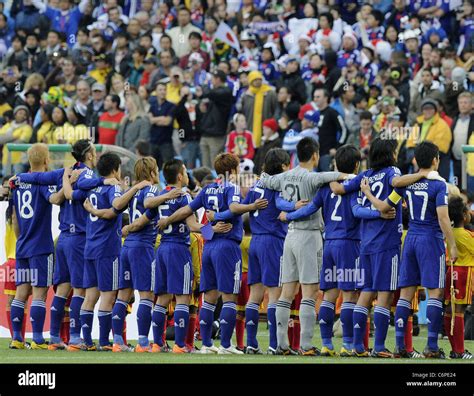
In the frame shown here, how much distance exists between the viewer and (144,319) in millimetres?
16391

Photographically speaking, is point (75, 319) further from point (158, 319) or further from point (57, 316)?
point (158, 319)

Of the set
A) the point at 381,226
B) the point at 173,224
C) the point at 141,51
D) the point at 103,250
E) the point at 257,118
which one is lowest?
the point at 103,250

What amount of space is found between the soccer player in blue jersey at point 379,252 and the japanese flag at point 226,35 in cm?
1339

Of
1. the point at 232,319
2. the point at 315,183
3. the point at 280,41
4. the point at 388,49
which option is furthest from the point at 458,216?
the point at 280,41

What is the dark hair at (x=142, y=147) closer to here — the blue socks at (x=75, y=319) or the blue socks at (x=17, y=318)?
the blue socks at (x=17, y=318)

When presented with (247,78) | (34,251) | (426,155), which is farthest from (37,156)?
(247,78)

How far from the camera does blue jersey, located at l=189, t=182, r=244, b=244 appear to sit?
52.8 ft

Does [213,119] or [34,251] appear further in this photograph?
[213,119]

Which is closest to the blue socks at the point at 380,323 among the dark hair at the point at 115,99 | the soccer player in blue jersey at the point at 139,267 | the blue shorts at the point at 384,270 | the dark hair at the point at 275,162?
the blue shorts at the point at 384,270

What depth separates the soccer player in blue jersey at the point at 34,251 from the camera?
667 inches

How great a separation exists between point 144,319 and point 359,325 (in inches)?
101

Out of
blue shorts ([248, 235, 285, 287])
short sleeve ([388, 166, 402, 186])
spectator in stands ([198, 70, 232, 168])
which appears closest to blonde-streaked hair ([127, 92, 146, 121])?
spectator in stands ([198, 70, 232, 168])

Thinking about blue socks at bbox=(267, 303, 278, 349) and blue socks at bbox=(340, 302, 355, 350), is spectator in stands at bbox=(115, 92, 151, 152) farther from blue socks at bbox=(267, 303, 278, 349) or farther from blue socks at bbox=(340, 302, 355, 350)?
blue socks at bbox=(340, 302, 355, 350)

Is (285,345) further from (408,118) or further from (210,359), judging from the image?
(408,118)
